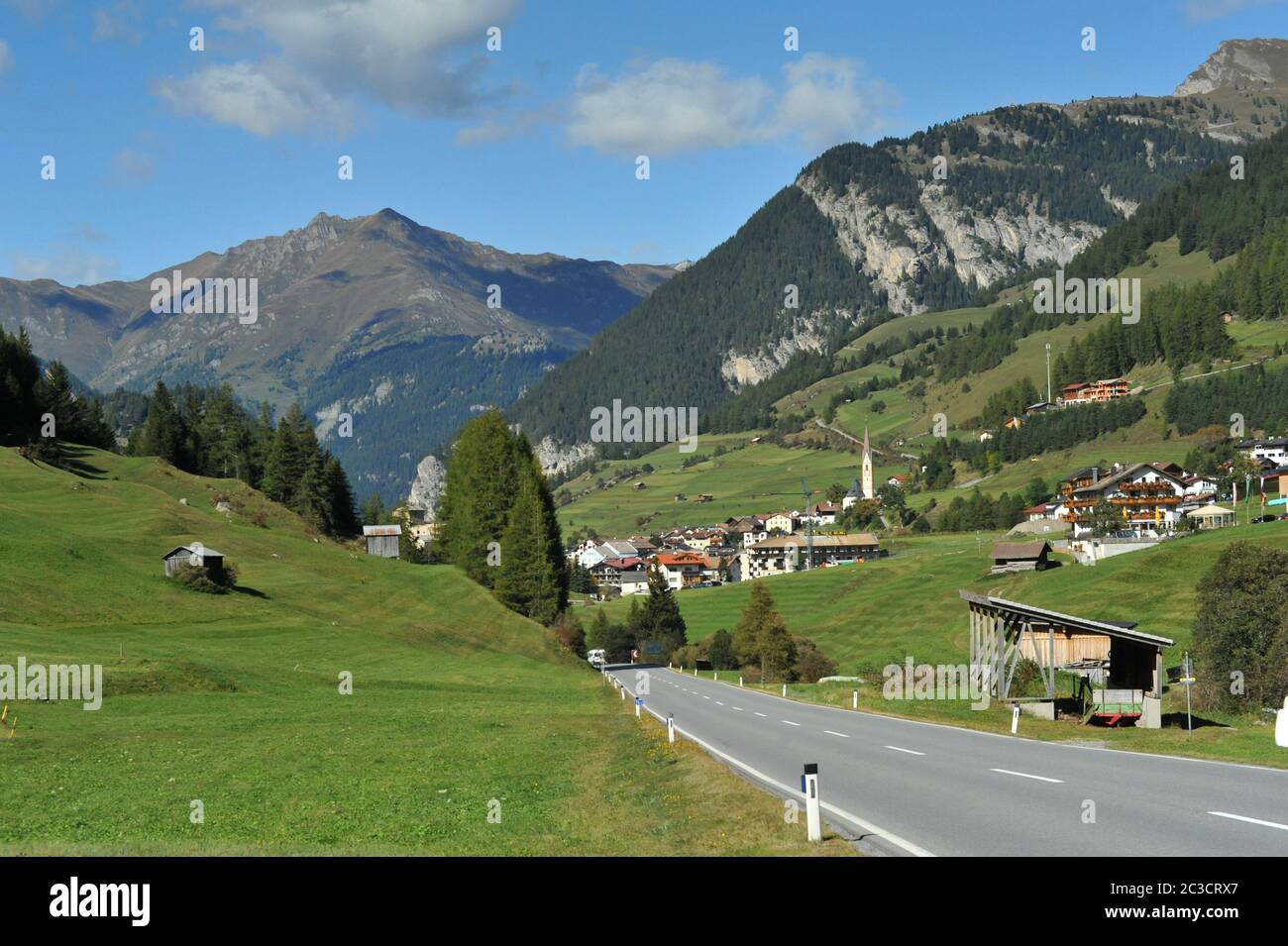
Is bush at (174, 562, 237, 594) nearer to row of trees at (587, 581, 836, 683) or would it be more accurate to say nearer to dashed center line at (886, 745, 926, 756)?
row of trees at (587, 581, 836, 683)

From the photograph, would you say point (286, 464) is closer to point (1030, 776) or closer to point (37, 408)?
point (37, 408)

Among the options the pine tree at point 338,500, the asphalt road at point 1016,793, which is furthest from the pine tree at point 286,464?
the asphalt road at point 1016,793

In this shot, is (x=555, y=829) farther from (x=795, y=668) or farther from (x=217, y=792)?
(x=795, y=668)

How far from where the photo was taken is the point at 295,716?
40.5 meters

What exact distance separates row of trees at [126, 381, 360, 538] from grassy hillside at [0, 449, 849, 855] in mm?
18755

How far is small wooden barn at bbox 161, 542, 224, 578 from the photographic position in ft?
226

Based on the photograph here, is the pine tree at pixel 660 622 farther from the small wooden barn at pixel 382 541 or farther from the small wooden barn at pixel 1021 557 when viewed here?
the small wooden barn at pixel 1021 557

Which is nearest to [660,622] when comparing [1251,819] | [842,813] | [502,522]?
[502,522]

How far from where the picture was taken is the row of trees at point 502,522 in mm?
92375

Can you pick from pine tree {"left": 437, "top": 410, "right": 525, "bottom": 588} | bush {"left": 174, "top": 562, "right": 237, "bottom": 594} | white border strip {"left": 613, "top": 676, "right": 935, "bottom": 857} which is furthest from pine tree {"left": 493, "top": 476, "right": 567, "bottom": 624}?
white border strip {"left": 613, "top": 676, "right": 935, "bottom": 857}

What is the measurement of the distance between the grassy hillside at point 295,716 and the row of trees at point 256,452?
1876 centimetres

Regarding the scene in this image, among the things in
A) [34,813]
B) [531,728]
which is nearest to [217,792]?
[34,813]

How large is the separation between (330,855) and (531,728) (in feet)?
81.2

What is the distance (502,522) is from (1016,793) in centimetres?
8248
